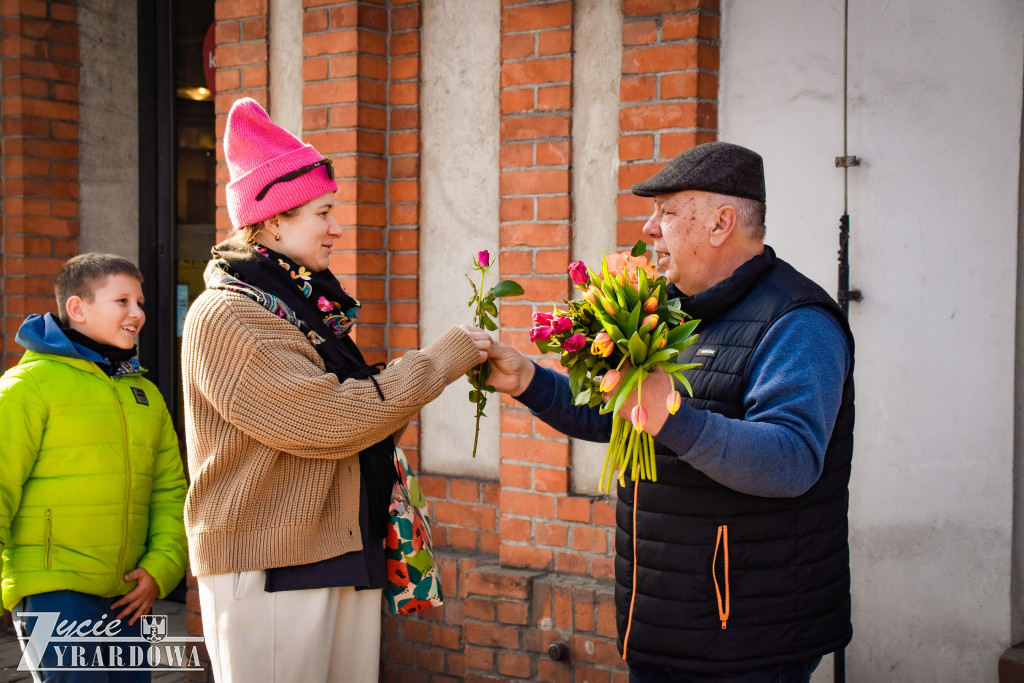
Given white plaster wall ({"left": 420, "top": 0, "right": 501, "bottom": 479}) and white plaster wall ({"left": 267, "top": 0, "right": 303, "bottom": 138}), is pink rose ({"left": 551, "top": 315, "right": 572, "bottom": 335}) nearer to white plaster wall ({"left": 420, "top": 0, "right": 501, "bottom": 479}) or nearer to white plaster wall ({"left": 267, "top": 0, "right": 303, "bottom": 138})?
white plaster wall ({"left": 420, "top": 0, "right": 501, "bottom": 479})

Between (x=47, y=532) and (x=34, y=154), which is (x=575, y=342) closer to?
(x=47, y=532)

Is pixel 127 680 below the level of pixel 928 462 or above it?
below

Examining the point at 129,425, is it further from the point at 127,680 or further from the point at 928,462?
the point at 928,462

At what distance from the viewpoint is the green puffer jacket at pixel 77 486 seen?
3.41 meters

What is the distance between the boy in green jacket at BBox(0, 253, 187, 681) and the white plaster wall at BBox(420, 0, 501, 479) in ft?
4.02

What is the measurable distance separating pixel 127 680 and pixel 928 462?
276 cm

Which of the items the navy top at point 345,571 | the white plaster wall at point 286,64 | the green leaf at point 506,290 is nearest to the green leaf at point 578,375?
the green leaf at point 506,290

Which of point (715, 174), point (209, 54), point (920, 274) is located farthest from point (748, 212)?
point (209, 54)

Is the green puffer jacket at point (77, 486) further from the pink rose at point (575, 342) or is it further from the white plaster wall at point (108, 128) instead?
the white plaster wall at point (108, 128)

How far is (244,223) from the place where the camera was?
2.94m

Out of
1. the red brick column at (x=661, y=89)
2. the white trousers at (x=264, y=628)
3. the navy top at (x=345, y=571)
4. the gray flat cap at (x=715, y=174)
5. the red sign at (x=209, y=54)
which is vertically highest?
the red sign at (x=209, y=54)

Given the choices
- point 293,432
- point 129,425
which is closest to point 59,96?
point 129,425

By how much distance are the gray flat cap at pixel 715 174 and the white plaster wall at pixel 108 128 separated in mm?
4255

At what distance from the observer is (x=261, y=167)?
9.57 ft
